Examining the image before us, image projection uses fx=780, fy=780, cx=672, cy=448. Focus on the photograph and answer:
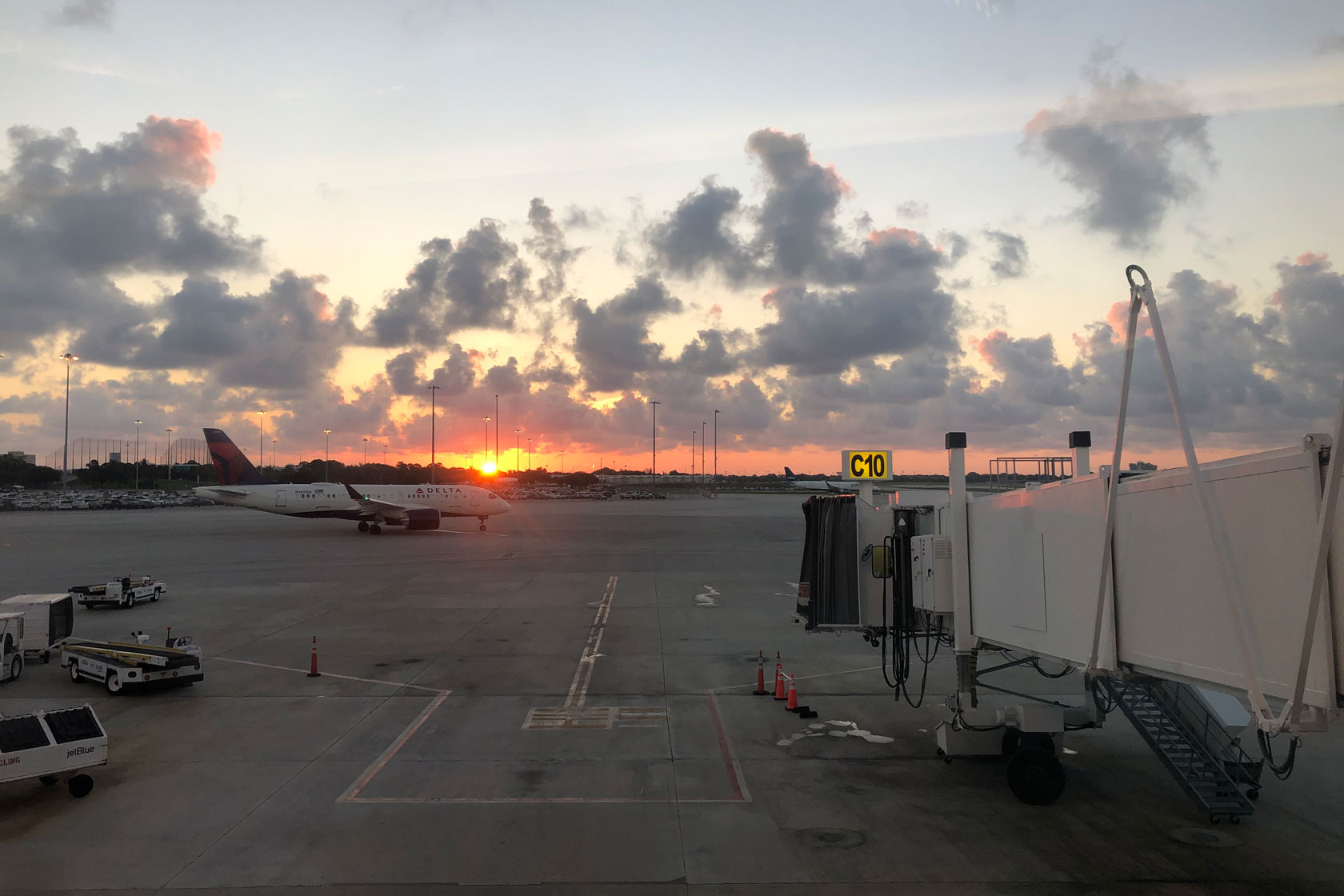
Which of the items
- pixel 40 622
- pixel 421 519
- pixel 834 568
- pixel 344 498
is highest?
pixel 344 498

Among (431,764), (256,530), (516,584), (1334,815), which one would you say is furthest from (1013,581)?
(256,530)

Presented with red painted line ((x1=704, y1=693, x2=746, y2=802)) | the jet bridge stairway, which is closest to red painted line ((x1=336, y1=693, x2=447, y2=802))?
red painted line ((x1=704, y1=693, x2=746, y2=802))

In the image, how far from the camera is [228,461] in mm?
68125

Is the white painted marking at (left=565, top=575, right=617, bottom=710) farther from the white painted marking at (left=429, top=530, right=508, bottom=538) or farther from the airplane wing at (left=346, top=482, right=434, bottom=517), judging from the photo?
the airplane wing at (left=346, top=482, right=434, bottom=517)

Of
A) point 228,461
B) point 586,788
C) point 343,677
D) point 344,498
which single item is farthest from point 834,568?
point 228,461

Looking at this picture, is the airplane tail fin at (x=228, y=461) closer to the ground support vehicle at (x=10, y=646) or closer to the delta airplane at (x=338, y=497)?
the delta airplane at (x=338, y=497)

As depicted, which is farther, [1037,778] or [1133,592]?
[1037,778]

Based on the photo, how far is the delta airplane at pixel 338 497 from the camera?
65.9 meters

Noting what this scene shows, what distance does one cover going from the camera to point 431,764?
527 inches

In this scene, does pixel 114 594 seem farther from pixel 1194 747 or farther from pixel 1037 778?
pixel 1194 747

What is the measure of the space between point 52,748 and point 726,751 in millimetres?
10712

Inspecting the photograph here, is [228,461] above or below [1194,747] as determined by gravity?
above

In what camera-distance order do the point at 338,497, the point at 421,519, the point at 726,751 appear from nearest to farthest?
the point at 726,751, the point at 421,519, the point at 338,497

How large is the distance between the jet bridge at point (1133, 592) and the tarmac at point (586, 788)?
3.16ft
